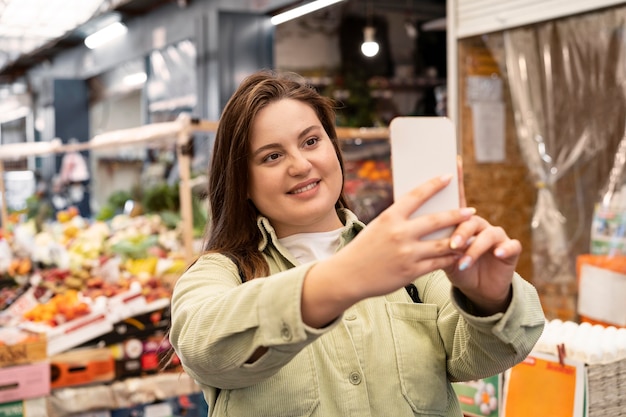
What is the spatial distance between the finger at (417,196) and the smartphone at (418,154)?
4 centimetres

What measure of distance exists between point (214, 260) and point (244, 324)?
0.41 m

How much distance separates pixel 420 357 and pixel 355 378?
0.15 m

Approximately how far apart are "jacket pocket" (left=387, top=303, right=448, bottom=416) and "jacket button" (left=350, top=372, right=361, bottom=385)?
0.29 feet

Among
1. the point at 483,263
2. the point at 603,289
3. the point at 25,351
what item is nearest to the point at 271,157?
the point at 483,263

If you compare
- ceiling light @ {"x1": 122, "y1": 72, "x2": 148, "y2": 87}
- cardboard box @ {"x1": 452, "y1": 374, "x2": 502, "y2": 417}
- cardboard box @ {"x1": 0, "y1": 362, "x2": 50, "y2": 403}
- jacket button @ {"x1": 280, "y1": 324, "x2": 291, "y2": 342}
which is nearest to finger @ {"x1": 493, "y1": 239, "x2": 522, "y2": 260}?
jacket button @ {"x1": 280, "y1": 324, "x2": 291, "y2": 342}

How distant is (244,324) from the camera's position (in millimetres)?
1225

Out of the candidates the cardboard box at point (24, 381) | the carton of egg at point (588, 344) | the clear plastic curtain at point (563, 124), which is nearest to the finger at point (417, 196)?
the carton of egg at point (588, 344)

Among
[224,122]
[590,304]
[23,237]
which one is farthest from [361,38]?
[224,122]

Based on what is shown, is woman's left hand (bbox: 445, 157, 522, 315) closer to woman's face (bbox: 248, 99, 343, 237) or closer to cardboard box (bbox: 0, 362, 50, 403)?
woman's face (bbox: 248, 99, 343, 237)

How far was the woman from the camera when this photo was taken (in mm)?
1134

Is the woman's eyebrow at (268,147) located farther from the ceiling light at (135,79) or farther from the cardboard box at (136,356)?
the ceiling light at (135,79)

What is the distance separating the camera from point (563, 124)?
4.47 meters

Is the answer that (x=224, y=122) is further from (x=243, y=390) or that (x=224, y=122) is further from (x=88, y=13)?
(x=88, y=13)

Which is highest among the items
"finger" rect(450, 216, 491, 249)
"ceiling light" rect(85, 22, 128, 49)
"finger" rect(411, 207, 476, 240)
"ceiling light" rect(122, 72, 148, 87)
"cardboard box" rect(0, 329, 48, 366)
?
"ceiling light" rect(85, 22, 128, 49)
